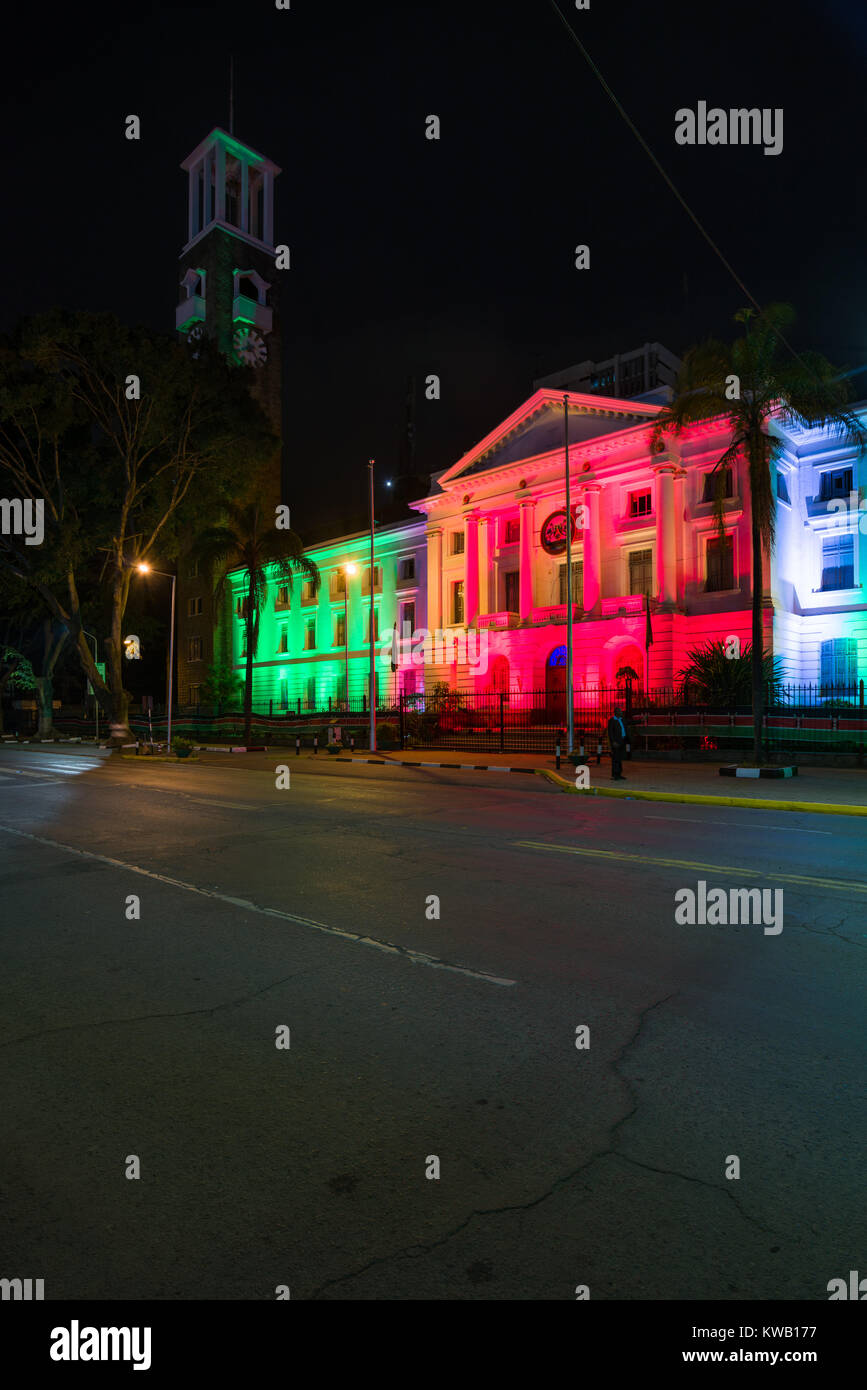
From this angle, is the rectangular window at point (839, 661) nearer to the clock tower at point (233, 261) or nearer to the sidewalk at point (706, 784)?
the sidewalk at point (706, 784)

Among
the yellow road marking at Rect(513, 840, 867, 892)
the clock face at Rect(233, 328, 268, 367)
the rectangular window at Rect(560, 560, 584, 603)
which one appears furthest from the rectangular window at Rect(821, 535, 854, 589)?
the clock face at Rect(233, 328, 268, 367)

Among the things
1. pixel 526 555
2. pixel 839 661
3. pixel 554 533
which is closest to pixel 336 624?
pixel 526 555

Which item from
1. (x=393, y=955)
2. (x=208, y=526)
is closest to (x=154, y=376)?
(x=208, y=526)

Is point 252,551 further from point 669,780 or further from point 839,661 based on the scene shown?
point 839,661

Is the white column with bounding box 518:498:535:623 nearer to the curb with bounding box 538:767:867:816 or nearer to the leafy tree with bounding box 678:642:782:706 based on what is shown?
the leafy tree with bounding box 678:642:782:706

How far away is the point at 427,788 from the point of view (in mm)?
17328

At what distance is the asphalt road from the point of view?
7.79 feet

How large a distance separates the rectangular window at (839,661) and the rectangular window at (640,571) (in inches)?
321

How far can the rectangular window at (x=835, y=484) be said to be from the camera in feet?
112

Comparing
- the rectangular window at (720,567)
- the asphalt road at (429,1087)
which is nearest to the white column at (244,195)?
the rectangular window at (720,567)

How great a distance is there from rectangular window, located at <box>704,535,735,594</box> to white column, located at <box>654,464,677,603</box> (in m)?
1.51

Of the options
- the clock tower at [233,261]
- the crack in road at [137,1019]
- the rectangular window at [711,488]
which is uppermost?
the clock tower at [233,261]

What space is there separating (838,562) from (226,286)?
51673mm
